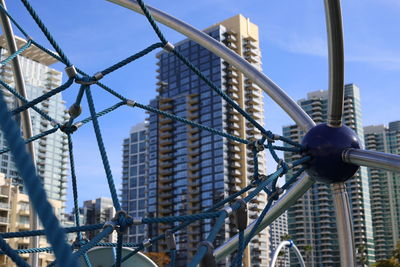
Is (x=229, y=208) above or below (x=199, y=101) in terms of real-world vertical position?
below

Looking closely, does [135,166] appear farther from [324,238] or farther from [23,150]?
[23,150]

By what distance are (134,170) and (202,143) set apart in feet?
198

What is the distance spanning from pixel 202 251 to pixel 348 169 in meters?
3.06

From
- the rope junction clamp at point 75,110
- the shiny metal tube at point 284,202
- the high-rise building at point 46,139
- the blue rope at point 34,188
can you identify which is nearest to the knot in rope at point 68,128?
the rope junction clamp at point 75,110

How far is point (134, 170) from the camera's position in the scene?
144 meters

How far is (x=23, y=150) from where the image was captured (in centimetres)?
204

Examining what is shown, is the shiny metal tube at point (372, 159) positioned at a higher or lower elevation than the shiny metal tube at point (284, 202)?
higher

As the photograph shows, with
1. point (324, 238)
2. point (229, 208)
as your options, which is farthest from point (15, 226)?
point (324, 238)

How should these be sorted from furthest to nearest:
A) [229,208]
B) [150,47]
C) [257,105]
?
1. [257,105]
2. [150,47]
3. [229,208]

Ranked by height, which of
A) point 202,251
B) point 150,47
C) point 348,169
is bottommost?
point 202,251

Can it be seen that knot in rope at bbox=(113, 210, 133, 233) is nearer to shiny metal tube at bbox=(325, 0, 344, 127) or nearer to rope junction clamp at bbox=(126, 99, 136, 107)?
rope junction clamp at bbox=(126, 99, 136, 107)

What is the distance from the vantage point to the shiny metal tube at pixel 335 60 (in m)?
5.74

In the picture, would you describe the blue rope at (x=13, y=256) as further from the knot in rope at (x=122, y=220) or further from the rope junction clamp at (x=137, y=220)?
the rope junction clamp at (x=137, y=220)

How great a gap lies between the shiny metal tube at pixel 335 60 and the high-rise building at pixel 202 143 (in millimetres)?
72163
